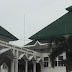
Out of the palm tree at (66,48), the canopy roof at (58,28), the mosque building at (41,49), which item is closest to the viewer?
the palm tree at (66,48)

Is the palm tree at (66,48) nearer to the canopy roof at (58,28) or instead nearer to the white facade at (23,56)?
the white facade at (23,56)

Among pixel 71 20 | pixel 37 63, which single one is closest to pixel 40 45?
pixel 37 63

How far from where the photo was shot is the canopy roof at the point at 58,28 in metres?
31.7

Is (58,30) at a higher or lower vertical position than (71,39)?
higher

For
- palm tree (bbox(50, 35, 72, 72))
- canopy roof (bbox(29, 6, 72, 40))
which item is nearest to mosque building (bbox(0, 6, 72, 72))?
canopy roof (bbox(29, 6, 72, 40))

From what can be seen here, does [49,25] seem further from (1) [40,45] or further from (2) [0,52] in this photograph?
(2) [0,52]

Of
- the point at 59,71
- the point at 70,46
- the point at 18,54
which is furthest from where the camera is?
the point at 59,71

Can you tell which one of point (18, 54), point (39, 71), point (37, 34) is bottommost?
point (39, 71)

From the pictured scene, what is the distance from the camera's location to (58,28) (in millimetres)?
32750

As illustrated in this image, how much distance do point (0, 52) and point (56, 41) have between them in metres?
5.33

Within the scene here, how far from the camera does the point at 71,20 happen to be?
3275 centimetres

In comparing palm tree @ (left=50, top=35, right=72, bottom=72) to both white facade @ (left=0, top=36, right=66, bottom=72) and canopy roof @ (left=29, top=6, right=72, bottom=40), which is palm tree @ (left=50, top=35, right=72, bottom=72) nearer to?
white facade @ (left=0, top=36, right=66, bottom=72)

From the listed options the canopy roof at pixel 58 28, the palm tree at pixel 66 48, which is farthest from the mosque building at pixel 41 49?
the palm tree at pixel 66 48

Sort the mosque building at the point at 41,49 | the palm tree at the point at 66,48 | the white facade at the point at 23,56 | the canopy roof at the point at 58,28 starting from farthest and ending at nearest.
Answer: the canopy roof at the point at 58,28, the mosque building at the point at 41,49, the white facade at the point at 23,56, the palm tree at the point at 66,48
